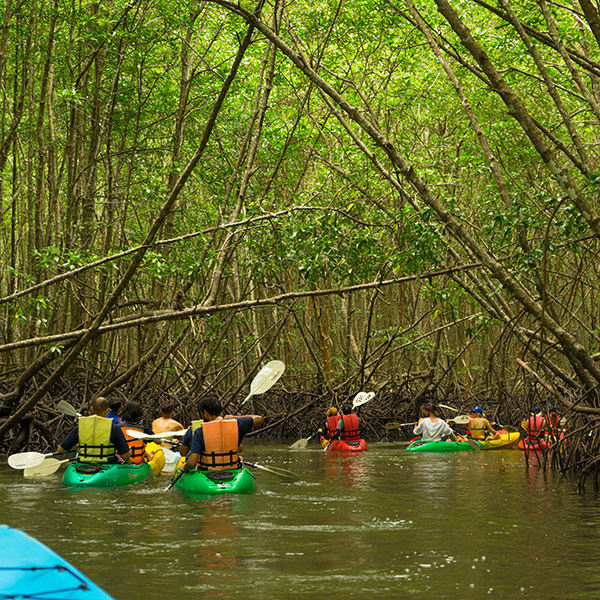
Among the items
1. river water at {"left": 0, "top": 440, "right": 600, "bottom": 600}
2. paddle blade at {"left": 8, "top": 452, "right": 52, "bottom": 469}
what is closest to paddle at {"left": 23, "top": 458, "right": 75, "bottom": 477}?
river water at {"left": 0, "top": 440, "right": 600, "bottom": 600}

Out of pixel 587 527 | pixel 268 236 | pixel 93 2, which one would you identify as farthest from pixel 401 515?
pixel 93 2

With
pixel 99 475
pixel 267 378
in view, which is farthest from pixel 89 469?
pixel 267 378

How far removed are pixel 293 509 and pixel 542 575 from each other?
9.53ft

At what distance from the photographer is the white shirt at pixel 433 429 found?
12734 mm

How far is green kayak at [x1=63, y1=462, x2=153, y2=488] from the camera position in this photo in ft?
26.1

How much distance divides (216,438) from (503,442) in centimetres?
758

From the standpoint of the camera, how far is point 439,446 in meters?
12.7

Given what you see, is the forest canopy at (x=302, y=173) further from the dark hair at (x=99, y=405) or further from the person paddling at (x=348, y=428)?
Result: the person paddling at (x=348, y=428)

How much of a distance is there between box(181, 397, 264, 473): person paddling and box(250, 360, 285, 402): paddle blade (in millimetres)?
1462

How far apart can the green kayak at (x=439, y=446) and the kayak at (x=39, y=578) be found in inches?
422

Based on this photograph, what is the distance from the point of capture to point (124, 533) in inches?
222

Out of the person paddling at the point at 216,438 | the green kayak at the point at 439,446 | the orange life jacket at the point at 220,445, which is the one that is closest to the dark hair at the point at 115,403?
the person paddling at the point at 216,438

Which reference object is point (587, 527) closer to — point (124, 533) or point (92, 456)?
point (124, 533)

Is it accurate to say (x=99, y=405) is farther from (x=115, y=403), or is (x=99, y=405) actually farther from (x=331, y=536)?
(x=331, y=536)
